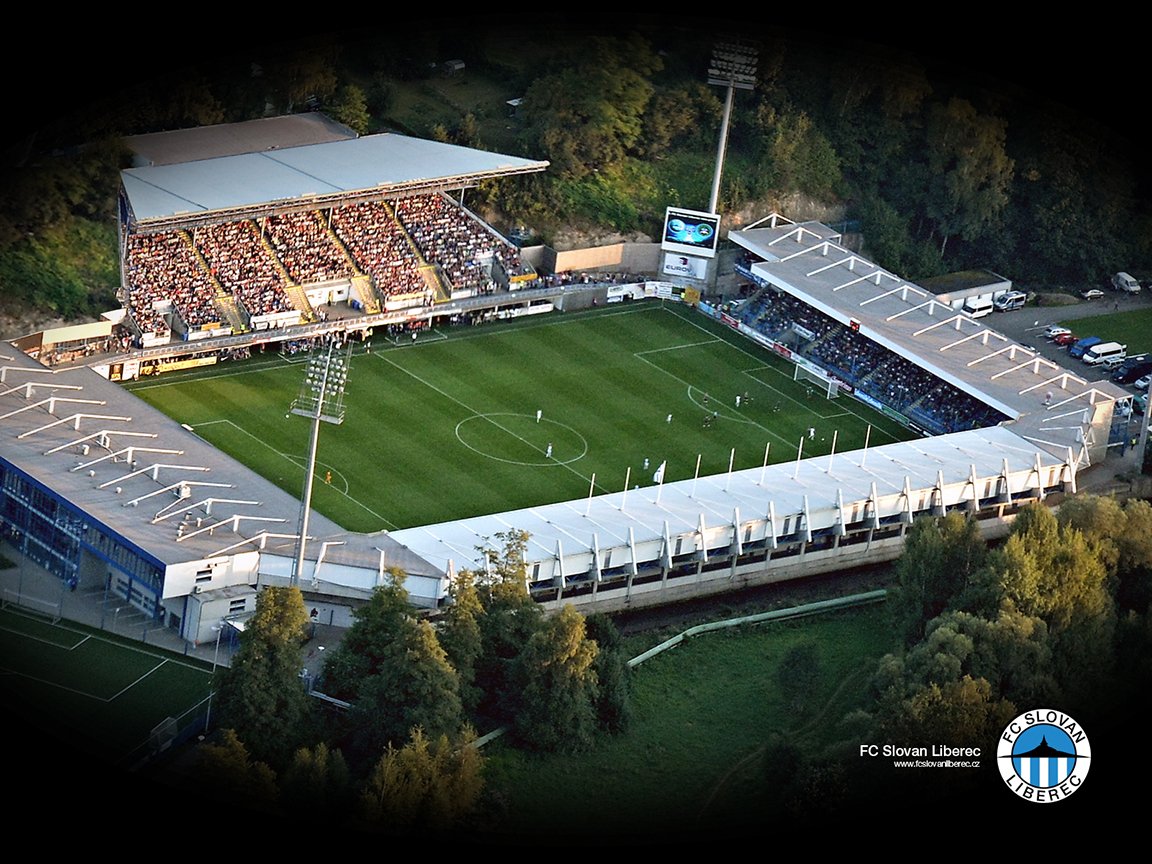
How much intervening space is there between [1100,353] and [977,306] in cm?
597

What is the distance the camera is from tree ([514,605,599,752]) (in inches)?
2921

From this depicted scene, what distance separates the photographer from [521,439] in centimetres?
9475

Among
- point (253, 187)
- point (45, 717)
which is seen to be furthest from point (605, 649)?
point (253, 187)

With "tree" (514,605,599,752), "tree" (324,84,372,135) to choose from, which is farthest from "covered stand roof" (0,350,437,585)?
"tree" (324,84,372,135)

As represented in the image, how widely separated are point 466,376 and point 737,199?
19.2 meters

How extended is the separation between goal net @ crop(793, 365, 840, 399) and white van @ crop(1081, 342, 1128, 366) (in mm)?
11399

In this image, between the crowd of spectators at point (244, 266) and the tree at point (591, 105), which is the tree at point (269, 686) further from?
the tree at point (591, 105)

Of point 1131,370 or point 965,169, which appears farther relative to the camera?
point 965,169

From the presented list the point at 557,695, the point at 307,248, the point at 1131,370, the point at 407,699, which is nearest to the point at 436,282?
the point at 307,248

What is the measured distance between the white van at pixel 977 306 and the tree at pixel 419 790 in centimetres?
4522

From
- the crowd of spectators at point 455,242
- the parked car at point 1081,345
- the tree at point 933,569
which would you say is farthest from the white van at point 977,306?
the tree at point 933,569

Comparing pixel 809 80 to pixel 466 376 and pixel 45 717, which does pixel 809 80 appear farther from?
pixel 45 717

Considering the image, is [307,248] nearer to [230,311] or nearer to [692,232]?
[230,311]

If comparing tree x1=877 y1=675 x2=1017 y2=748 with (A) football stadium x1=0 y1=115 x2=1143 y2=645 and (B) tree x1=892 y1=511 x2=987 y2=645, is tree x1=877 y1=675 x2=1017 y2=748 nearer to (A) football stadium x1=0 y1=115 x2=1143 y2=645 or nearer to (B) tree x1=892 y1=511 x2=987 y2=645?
(B) tree x1=892 y1=511 x2=987 y2=645
